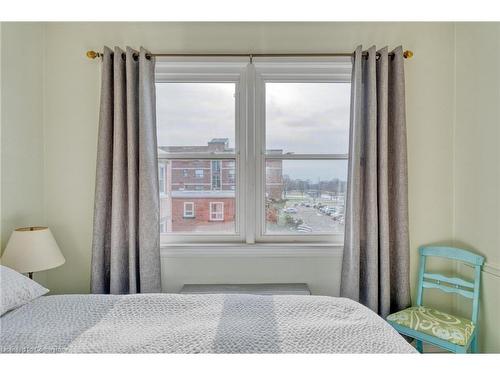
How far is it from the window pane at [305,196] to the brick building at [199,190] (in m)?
0.03

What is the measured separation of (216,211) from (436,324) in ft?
5.20

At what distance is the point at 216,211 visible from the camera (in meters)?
2.31

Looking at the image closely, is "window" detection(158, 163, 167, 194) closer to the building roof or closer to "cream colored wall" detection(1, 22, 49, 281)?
the building roof

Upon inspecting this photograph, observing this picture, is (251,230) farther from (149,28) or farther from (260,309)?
(149,28)

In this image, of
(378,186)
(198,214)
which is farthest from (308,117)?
(198,214)

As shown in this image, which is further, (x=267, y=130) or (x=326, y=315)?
(x=267, y=130)

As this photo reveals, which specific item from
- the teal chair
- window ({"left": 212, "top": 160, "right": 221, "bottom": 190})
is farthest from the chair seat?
window ({"left": 212, "top": 160, "right": 221, "bottom": 190})

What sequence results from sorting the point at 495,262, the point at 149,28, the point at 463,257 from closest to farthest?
the point at 495,262
the point at 463,257
the point at 149,28

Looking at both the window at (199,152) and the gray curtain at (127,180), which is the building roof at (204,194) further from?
the gray curtain at (127,180)

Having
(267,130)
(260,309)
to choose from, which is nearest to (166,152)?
(267,130)

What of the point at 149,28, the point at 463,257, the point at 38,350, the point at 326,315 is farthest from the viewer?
the point at 149,28

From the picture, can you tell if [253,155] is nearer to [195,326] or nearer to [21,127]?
[195,326]

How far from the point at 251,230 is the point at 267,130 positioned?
0.76m

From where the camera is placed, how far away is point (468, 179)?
203 centimetres
